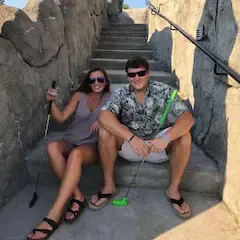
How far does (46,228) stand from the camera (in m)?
1.60

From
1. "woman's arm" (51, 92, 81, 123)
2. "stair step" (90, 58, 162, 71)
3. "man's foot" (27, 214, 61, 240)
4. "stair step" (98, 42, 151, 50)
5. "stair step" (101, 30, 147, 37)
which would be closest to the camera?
"man's foot" (27, 214, 61, 240)

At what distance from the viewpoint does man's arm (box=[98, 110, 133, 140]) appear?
181cm

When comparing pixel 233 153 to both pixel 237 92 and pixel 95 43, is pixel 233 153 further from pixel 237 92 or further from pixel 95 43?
pixel 95 43

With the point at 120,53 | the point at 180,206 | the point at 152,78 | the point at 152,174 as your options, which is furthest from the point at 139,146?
the point at 120,53

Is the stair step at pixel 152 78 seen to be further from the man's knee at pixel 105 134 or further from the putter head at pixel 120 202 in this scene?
the putter head at pixel 120 202

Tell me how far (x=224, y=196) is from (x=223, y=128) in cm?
48

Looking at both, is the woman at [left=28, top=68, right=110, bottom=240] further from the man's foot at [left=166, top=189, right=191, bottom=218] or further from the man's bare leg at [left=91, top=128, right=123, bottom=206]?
the man's foot at [left=166, top=189, right=191, bottom=218]

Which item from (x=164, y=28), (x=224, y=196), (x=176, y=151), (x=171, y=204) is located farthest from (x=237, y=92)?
(x=164, y=28)

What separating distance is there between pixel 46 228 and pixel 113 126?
73 centimetres

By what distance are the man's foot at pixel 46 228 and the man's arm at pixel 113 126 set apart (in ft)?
2.08

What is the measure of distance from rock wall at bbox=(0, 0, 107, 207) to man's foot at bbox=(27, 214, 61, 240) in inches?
15.7

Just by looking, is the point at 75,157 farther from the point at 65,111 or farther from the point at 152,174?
the point at 152,174

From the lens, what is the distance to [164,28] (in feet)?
13.0

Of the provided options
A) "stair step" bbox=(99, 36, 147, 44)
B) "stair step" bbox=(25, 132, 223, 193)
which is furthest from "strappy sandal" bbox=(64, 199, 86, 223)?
"stair step" bbox=(99, 36, 147, 44)
